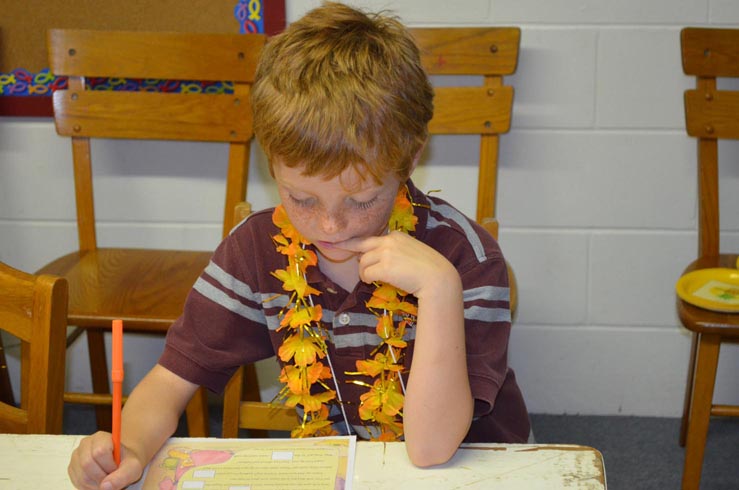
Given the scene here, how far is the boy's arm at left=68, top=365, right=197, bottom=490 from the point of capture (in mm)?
901

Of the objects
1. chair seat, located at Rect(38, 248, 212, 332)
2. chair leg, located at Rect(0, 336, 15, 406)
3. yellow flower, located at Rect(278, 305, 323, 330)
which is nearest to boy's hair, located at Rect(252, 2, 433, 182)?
yellow flower, located at Rect(278, 305, 323, 330)

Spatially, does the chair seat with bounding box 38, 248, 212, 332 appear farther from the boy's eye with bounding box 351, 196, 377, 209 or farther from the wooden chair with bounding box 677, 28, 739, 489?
the wooden chair with bounding box 677, 28, 739, 489

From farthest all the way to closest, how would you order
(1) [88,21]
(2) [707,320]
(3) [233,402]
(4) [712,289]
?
1. (1) [88,21]
2. (4) [712,289]
3. (2) [707,320]
4. (3) [233,402]

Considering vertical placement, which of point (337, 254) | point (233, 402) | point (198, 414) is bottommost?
point (198, 414)

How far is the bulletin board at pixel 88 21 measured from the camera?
2086 mm

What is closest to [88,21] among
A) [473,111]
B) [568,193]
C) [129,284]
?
[129,284]

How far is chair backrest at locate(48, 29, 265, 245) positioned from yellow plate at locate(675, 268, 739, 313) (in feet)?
3.33

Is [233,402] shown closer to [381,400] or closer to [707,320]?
[381,400]

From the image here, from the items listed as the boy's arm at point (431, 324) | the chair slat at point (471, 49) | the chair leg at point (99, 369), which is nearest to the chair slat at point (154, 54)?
the chair slat at point (471, 49)

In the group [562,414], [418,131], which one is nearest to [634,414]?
[562,414]

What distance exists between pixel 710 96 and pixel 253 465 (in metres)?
1.51

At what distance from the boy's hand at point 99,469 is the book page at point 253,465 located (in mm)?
22

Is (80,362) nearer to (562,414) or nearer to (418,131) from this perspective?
(562,414)

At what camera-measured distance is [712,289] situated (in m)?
1.84
